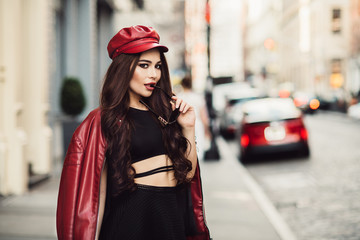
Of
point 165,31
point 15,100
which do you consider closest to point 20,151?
point 15,100

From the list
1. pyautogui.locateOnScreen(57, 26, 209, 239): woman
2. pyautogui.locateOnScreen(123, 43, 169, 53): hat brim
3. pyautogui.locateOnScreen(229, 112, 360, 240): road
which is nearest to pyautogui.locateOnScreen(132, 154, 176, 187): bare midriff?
pyautogui.locateOnScreen(57, 26, 209, 239): woman

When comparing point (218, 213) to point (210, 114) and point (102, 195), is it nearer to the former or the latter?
point (102, 195)

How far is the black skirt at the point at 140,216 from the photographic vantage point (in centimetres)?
250

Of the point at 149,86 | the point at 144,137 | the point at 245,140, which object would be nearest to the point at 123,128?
the point at 144,137

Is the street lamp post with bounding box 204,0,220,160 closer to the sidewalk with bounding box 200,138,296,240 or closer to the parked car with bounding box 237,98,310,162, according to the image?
the parked car with bounding box 237,98,310,162

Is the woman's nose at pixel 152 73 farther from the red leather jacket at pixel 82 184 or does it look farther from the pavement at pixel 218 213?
the pavement at pixel 218 213

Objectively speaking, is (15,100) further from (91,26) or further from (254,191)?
(91,26)

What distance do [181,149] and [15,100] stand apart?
582 cm

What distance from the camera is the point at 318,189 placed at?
28.9 feet

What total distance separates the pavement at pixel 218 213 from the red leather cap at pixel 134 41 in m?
3.48

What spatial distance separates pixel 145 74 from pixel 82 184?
653mm

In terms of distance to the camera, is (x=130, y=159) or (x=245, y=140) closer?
(x=130, y=159)

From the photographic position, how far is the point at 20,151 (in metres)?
7.84

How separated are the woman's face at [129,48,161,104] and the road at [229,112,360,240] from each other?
13.0 ft
